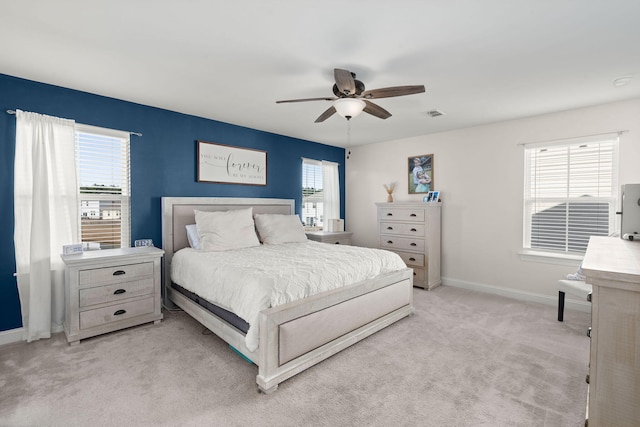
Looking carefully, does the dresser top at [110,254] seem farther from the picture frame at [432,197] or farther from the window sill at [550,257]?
the window sill at [550,257]

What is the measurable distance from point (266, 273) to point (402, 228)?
294 centimetres

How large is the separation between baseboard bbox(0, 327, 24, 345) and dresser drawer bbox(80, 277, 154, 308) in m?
0.67

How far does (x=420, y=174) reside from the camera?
5016mm

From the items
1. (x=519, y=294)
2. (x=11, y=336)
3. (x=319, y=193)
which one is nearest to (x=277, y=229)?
(x=319, y=193)

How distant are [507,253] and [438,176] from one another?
1.48 metres

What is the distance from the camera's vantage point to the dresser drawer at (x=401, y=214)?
14.9 ft

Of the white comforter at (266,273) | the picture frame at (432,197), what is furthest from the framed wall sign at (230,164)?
the picture frame at (432,197)

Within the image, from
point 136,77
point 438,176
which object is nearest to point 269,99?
point 136,77

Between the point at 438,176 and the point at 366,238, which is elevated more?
the point at 438,176

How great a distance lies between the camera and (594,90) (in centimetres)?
299

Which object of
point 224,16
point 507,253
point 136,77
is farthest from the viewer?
point 507,253

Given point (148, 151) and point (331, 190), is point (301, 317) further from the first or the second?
point (331, 190)

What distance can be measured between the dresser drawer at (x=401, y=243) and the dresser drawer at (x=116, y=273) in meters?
3.37

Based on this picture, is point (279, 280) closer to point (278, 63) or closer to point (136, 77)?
point (278, 63)
